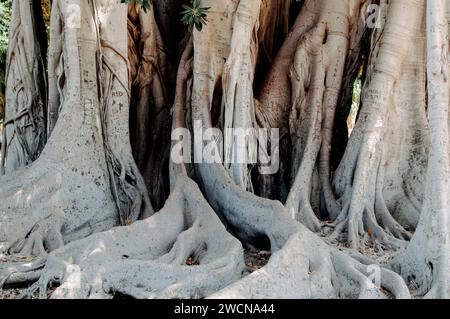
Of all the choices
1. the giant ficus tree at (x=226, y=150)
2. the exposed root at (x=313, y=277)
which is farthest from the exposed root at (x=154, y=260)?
the exposed root at (x=313, y=277)

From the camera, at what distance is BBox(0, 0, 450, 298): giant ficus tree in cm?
370

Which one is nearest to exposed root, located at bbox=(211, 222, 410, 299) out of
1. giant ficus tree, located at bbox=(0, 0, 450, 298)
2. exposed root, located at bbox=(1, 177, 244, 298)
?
giant ficus tree, located at bbox=(0, 0, 450, 298)

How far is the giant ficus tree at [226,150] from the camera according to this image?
12.1 feet

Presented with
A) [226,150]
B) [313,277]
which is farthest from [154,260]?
[226,150]

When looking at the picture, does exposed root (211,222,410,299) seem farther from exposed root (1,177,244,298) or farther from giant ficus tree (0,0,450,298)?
exposed root (1,177,244,298)

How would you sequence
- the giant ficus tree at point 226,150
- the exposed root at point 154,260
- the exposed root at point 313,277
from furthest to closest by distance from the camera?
the giant ficus tree at point 226,150 < the exposed root at point 154,260 < the exposed root at point 313,277

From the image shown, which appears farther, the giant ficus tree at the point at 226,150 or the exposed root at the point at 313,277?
the giant ficus tree at the point at 226,150

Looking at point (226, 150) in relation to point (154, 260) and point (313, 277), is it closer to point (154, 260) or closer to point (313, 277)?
point (154, 260)

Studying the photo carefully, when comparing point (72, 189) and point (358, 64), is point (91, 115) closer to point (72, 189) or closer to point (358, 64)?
point (72, 189)

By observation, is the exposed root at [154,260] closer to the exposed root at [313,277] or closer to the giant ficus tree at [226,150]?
the giant ficus tree at [226,150]

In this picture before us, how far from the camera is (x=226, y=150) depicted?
202 inches

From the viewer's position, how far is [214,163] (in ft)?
16.6

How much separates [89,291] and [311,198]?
2.67 metres

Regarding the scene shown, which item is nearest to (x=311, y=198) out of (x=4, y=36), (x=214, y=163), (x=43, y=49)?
(x=214, y=163)
